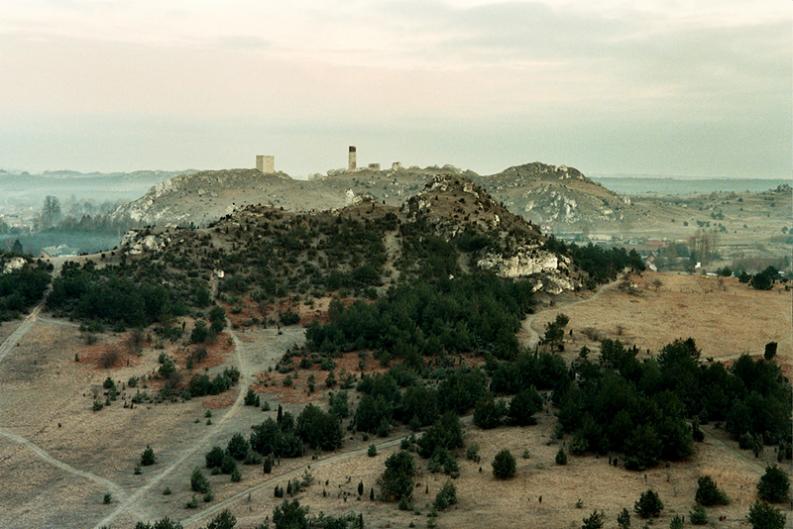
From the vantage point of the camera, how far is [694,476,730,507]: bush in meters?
31.9

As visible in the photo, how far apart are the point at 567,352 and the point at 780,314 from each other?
30164 millimetres

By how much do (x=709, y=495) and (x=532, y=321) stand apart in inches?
1555

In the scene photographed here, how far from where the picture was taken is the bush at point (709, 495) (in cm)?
3191

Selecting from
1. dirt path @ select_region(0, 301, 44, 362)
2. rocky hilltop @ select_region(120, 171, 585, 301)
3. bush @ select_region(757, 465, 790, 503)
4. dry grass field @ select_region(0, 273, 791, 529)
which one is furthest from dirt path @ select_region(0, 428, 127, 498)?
rocky hilltop @ select_region(120, 171, 585, 301)

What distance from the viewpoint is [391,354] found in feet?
196

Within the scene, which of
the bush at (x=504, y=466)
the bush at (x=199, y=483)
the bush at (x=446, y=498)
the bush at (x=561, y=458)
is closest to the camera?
the bush at (x=446, y=498)

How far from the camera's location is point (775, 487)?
3209 centimetres

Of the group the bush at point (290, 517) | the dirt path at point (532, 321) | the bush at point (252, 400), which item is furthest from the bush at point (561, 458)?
the dirt path at point (532, 321)

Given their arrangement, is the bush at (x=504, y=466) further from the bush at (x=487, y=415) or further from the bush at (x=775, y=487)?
the bush at (x=775, y=487)

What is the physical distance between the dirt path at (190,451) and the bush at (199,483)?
93.3 inches

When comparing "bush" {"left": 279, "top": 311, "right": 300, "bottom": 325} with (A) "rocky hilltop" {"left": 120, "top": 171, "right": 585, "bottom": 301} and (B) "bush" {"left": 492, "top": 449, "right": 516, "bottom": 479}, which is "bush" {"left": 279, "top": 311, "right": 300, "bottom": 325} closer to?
(A) "rocky hilltop" {"left": 120, "top": 171, "right": 585, "bottom": 301}

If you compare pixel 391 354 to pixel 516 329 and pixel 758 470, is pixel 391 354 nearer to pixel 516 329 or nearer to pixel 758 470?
pixel 516 329

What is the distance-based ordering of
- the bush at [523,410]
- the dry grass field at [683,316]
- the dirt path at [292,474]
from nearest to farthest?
the dirt path at [292,474], the bush at [523,410], the dry grass field at [683,316]

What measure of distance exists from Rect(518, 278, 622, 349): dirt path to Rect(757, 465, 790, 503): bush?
29.2 m
